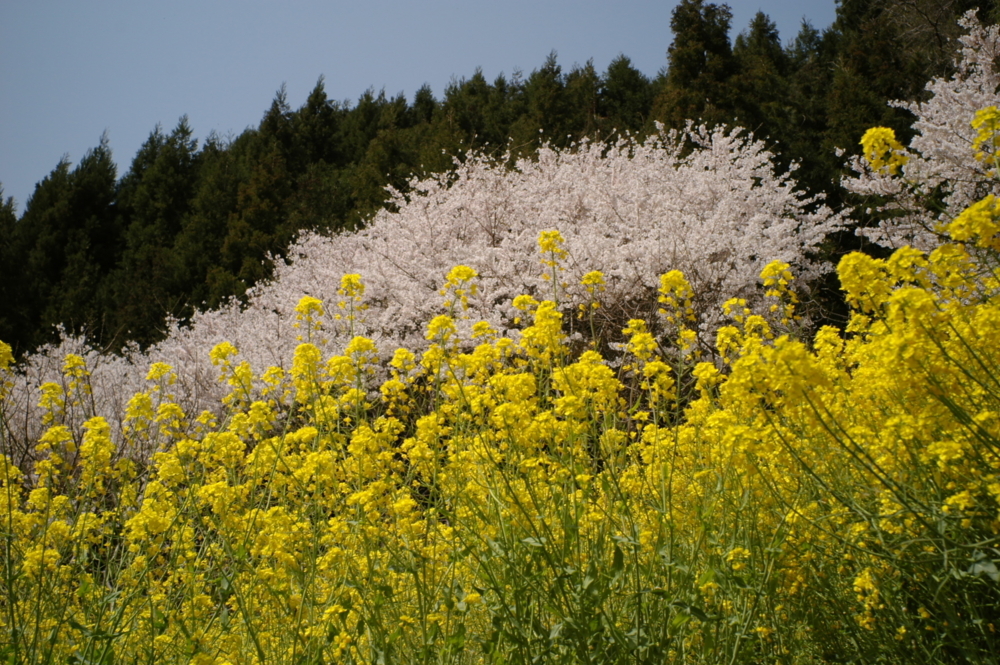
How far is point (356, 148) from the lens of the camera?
22516 millimetres

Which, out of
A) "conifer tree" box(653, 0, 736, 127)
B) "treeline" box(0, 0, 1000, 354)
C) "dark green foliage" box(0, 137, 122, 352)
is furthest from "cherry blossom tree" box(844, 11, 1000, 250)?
"dark green foliage" box(0, 137, 122, 352)

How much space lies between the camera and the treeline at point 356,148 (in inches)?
569

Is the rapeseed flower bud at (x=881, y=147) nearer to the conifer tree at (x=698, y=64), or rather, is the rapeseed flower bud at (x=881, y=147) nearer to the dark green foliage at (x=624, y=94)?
the conifer tree at (x=698, y=64)

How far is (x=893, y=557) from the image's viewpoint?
1853mm

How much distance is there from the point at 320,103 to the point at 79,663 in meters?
23.1

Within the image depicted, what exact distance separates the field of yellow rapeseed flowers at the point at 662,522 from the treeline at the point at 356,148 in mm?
9871

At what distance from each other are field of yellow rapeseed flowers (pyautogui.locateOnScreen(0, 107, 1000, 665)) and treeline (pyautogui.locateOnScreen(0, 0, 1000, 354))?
987 centimetres

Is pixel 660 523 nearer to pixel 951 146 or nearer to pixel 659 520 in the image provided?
Answer: pixel 659 520

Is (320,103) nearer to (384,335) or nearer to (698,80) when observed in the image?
(698,80)

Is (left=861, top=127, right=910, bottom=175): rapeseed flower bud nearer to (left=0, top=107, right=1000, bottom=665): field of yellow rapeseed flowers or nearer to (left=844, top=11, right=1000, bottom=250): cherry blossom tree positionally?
(left=0, top=107, right=1000, bottom=665): field of yellow rapeseed flowers

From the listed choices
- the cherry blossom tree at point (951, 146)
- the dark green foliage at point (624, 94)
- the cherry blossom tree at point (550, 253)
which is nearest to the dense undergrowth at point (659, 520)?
the cherry blossom tree at point (550, 253)

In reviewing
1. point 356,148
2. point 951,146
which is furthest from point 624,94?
point 951,146

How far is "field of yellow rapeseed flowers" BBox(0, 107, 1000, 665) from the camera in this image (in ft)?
6.37

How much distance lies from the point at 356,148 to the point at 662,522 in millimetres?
21742
